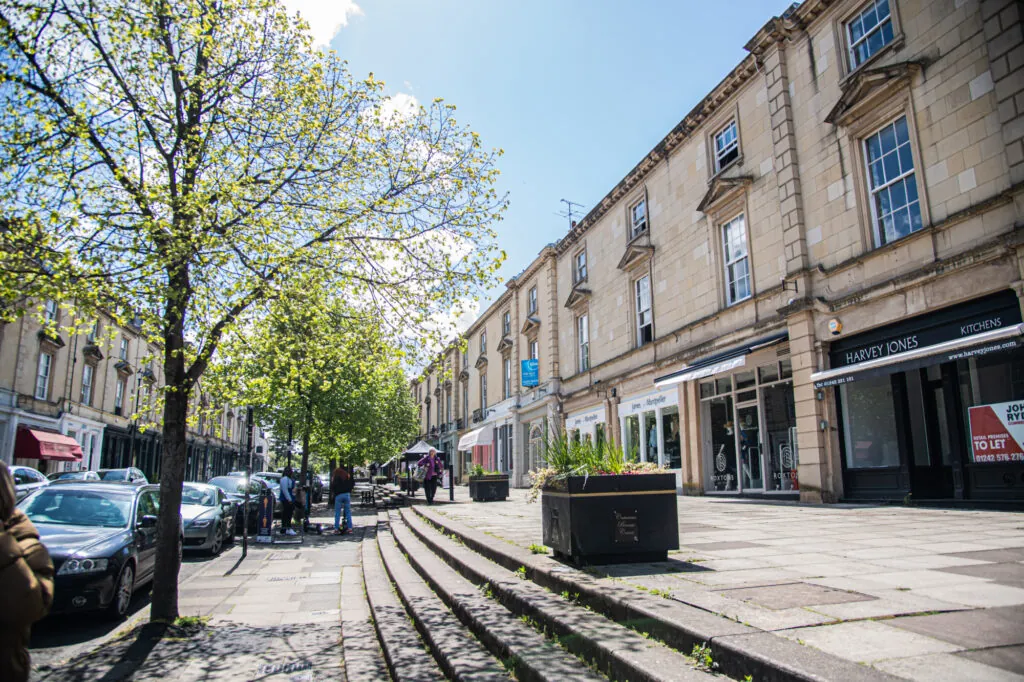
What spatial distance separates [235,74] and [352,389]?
60.5ft

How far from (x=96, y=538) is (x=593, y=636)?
6.78 metres

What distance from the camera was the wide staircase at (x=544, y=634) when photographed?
3.14 meters

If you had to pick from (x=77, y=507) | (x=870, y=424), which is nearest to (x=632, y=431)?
(x=870, y=424)

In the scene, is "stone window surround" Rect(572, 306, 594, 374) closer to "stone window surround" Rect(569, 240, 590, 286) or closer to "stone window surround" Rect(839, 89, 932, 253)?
"stone window surround" Rect(569, 240, 590, 286)

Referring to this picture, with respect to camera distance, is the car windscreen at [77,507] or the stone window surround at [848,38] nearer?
the car windscreen at [77,507]

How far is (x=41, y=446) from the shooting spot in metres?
27.0

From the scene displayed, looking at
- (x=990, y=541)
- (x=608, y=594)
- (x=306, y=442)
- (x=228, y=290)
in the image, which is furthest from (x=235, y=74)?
(x=306, y=442)

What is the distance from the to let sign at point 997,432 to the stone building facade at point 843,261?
53 millimetres

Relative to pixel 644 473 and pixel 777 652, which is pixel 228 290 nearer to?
pixel 644 473

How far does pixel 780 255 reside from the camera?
48.0ft

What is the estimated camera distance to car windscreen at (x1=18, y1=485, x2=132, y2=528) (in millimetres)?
8406

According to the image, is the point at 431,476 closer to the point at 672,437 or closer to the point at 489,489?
the point at 489,489

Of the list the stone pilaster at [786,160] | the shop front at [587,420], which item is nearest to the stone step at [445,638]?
the stone pilaster at [786,160]

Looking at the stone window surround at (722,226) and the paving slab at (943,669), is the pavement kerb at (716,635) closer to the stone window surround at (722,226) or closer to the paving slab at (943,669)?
the paving slab at (943,669)
